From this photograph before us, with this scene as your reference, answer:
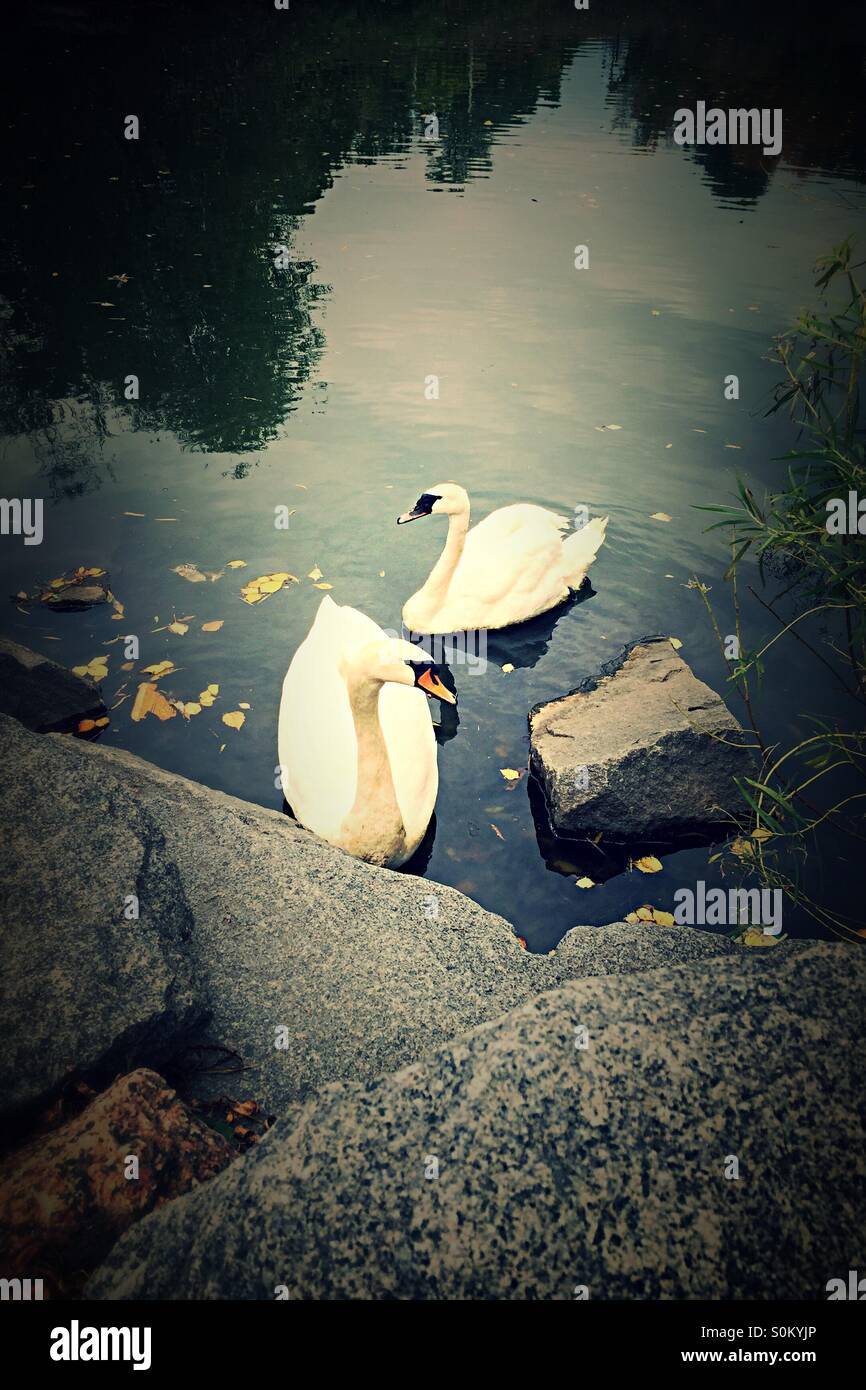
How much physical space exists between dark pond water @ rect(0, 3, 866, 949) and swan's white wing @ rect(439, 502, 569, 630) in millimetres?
279

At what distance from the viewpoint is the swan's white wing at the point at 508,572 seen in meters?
6.30

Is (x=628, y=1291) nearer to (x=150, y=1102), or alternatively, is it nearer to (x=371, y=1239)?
(x=371, y=1239)

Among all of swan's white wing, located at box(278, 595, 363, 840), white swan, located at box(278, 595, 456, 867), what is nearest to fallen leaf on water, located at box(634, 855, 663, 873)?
white swan, located at box(278, 595, 456, 867)

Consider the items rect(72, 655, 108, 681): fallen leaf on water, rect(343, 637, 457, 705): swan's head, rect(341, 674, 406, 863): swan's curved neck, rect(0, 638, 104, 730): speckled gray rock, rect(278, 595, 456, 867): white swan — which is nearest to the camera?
rect(343, 637, 457, 705): swan's head

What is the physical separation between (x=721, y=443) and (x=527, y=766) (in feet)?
18.6

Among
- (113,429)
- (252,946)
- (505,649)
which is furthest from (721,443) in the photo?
(252,946)

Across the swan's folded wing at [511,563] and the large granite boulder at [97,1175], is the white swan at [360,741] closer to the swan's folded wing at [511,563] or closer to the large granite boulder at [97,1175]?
the swan's folded wing at [511,563]

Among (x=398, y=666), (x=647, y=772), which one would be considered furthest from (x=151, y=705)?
(x=647, y=772)

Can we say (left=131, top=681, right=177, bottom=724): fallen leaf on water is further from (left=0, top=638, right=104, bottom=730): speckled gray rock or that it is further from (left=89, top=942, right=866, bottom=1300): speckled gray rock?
(left=89, top=942, right=866, bottom=1300): speckled gray rock

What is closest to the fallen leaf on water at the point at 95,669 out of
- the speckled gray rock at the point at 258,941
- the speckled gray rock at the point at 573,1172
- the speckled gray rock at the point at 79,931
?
the speckled gray rock at the point at 258,941

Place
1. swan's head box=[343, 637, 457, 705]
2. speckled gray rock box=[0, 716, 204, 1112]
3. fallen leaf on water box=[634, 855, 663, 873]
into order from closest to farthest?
speckled gray rock box=[0, 716, 204, 1112]
swan's head box=[343, 637, 457, 705]
fallen leaf on water box=[634, 855, 663, 873]

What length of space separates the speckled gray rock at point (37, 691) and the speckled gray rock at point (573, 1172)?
380 centimetres

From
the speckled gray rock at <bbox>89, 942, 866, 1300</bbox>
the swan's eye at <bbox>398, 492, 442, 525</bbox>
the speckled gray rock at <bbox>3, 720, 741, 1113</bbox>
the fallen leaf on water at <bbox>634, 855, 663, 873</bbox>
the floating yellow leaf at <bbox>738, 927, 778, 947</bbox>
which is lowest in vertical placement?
the floating yellow leaf at <bbox>738, 927, 778, 947</bbox>

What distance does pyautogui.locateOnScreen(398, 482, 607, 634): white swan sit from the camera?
6.20m
